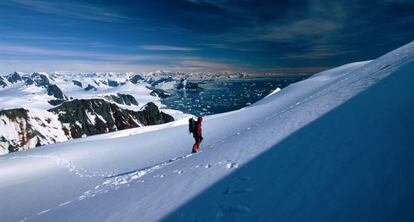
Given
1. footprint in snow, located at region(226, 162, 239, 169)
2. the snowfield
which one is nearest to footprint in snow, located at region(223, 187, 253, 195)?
the snowfield

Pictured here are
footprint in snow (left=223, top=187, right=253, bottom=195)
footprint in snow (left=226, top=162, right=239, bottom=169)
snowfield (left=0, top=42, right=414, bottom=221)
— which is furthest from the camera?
footprint in snow (left=226, top=162, right=239, bottom=169)

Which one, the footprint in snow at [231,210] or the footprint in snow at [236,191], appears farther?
the footprint in snow at [236,191]

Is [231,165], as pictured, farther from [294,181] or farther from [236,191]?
[294,181]

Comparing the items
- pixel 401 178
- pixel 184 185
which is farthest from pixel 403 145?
pixel 184 185

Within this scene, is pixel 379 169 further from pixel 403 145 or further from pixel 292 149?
pixel 292 149

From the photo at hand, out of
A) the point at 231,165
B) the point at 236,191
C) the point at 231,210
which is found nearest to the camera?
the point at 231,210

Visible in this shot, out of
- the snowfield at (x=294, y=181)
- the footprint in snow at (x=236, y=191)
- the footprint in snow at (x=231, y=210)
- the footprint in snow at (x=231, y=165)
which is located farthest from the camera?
the footprint in snow at (x=231, y=165)

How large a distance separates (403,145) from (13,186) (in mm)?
20532

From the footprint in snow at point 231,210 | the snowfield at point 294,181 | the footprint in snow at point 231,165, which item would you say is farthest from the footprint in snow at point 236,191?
the footprint in snow at point 231,165

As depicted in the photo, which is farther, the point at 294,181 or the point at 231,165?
the point at 231,165

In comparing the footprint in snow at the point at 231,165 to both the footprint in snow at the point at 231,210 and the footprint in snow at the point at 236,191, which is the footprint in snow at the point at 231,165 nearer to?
the footprint in snow at the point at 236,191

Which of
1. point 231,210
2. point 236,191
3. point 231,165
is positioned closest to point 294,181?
point 236,191

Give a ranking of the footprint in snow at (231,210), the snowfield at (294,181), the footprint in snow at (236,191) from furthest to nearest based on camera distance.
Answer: the footprint in snow at (236,191)
the footprint in snow at (231,210)
the snowfield at (294,181)

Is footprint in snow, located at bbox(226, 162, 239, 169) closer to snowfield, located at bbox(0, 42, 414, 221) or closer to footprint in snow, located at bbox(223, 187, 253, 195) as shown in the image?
snowfield, located at bbox(0, 42, 414, 221)
